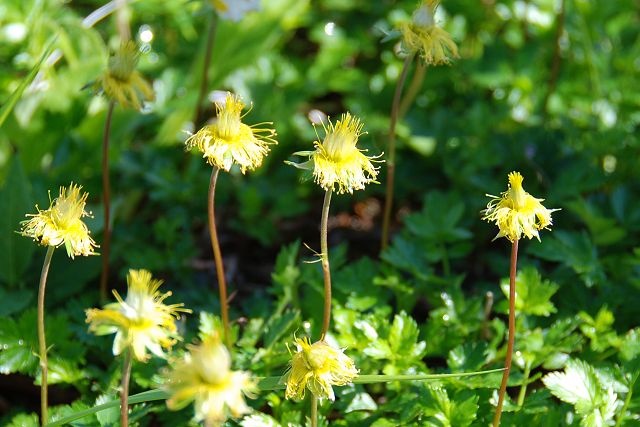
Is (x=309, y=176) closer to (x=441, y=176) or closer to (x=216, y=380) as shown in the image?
(x=216, y=380)

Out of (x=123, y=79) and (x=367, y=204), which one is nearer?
(x=123, y=79)

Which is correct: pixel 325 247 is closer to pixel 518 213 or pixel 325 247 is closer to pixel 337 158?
pixel 337 158

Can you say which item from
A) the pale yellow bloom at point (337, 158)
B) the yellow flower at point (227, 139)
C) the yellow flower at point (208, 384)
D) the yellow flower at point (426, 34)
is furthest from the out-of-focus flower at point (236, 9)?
the yellow flower at point (208, 384)

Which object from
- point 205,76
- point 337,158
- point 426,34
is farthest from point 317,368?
point 205,76

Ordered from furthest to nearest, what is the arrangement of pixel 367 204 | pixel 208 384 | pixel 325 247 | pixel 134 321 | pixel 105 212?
pixel 367 204 < pixel 105 212 < pixel 325 247 < pixel 134 321 < pixel 208 384

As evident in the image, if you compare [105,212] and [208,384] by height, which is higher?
[208,384]

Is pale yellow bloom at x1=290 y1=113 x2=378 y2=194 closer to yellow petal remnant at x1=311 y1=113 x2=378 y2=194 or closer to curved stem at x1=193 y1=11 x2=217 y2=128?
yellow petal remnant at x1=311 y1=113 x2=378 y2=194

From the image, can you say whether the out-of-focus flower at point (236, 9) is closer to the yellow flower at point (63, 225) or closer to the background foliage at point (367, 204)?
the background foliage at point (367, 204)
